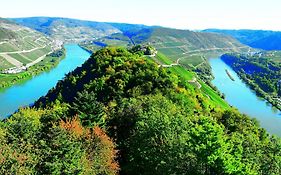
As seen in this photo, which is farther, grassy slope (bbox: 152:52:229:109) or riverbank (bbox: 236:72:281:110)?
riverbank (bbox: 236:72:281:110)

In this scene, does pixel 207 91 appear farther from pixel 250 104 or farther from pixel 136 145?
pixel 136 145

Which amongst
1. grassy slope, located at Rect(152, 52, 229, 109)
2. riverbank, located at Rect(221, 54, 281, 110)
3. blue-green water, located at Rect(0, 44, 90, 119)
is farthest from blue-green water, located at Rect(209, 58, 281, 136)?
blue-green water, located at Rect(0, 44, 90, 119)

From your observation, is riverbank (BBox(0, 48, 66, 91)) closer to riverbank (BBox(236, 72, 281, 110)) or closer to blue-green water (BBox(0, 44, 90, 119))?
blue-green water (BBox(0, 44, 90, 119))

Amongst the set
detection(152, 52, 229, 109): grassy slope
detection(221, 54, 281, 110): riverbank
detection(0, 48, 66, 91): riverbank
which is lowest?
detection(0, 48, 66, 91): riverbank

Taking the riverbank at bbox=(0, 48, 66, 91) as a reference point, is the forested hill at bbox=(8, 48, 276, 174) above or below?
above

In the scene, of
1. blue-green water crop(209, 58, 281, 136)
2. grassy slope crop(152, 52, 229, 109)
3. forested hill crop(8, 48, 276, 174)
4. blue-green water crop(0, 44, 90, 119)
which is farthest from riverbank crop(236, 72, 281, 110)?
forested hill crop(8, 48, 276, 174)

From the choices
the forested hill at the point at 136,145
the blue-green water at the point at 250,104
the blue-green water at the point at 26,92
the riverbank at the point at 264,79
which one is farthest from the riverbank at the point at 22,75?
the forested hill at the point at 136,145

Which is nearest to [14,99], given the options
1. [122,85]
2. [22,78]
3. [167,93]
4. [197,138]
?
[22,78]

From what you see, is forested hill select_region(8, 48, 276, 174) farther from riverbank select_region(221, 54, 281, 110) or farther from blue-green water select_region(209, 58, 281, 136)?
riverbank select_region(221, 54, 281, 110)

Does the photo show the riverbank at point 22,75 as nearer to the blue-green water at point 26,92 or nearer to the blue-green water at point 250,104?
the blue-green water at point 26,92

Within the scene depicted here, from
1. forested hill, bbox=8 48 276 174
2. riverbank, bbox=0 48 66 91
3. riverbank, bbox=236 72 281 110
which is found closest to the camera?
forested hill, bbox=8 48 276 174

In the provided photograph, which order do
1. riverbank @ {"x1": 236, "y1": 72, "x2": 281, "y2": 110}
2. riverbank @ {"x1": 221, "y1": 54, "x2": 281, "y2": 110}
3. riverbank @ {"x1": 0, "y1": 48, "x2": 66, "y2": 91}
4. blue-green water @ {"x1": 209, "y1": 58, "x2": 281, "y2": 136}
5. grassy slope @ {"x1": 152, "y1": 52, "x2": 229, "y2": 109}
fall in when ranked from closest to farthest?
grassy slope @ {"x1": 152, "y1": 52, "x2": 229, "y2": 109}
blue-green water @ {"x1": 209, "y1": 58, "x2": 281, "y2": 136}
riverbank @ {"x1": 236, "y1": 72, "x2": 281, "y2": 110}
riverbank @ {"x1": 221, "y1": 54, "x2": 281, "y2": 110}
riverbank @ {"x1": 0, "y1": 48, "x2": 66, "y2": 91}
